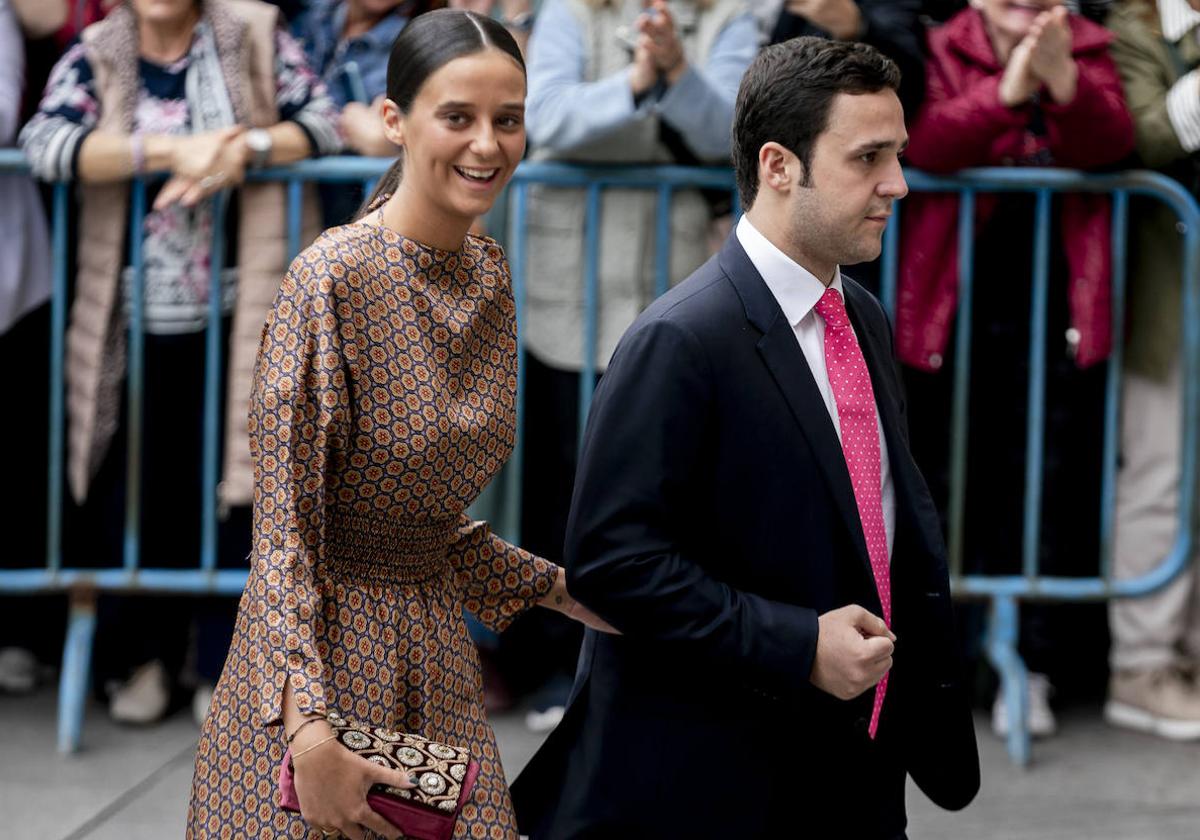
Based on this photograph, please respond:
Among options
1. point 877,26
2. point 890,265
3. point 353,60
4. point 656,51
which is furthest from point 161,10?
point 890,265

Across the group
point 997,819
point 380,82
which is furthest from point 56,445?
point 997,819

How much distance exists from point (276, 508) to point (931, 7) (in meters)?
3.64

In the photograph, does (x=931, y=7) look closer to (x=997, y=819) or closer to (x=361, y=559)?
(x=997, y=819)

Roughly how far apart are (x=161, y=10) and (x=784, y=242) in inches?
117

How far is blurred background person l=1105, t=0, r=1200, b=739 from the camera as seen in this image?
213 inches

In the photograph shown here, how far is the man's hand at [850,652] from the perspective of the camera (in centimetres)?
270

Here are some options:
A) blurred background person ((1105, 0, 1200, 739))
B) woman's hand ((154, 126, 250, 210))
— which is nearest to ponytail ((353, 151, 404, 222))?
woman's hand ((154, 126, 250, 210))

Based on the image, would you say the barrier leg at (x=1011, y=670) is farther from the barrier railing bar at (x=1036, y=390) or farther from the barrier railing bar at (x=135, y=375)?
the barrier railing bar at (x=135, y=375)

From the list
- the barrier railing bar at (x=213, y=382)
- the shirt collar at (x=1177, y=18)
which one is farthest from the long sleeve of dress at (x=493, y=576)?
the shirt collar at (x=1177, y=18)

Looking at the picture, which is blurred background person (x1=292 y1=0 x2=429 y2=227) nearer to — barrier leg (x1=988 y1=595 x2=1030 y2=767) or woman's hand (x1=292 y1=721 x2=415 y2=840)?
barrier leg (x1=988 y1=595 x2=1030 y2=767)

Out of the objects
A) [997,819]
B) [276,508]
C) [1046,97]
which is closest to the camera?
[276,508]

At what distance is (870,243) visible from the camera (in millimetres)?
2875

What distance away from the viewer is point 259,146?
208 inches

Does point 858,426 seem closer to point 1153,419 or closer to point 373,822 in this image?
point 373,822
